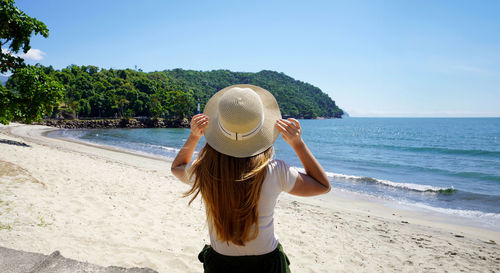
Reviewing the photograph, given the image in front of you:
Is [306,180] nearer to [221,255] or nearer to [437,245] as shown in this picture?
[221,255]

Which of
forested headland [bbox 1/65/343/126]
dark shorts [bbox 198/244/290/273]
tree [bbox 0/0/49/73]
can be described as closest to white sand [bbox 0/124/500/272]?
dark shorts [bbox 198/244/290/273]

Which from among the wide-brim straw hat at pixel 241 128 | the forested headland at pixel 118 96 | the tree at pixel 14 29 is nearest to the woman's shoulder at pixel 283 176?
the wide-brim straw hat at pixel 241 128

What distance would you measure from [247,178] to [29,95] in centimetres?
1602

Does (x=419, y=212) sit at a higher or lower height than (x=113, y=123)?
lower

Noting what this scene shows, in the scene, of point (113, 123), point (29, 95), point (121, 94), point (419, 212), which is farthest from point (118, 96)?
point (419, 212)

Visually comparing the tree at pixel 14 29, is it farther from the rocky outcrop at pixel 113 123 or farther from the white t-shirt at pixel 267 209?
the rocky outcrop at pixel 113 123

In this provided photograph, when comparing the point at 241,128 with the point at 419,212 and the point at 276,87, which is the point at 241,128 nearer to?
the point at 419,212

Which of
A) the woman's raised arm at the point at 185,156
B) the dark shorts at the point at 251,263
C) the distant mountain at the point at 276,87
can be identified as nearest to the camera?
the dark shorts at the point at 251,263

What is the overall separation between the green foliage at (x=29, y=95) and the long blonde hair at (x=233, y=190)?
51.1 ft

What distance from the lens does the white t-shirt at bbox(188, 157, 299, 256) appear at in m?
1.34

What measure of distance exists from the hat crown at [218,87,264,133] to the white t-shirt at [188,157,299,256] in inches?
9.0

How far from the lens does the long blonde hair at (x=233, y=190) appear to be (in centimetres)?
131

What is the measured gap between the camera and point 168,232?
16.2 feet

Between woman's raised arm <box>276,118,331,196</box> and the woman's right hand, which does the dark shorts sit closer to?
woman's raised arm <box>276,118,331,196</box>
